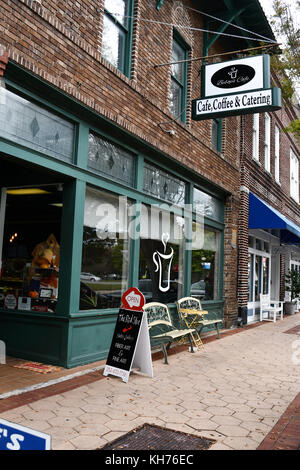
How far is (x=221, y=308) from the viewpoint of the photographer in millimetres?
10875

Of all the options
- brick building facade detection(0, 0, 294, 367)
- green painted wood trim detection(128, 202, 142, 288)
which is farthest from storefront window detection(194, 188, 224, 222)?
green painted wood trim detection(128, 202, 142, 288)

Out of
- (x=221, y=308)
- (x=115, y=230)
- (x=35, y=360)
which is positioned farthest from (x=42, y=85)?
(x=221, y=308)

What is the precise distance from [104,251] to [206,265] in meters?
4.21

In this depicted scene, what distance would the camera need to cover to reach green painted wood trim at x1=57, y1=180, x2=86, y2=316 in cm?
584

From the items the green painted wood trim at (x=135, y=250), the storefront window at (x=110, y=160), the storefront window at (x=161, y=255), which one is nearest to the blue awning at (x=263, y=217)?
the storefront window at (x=161, y=255)

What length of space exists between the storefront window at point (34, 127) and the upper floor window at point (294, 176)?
14917 millimetres

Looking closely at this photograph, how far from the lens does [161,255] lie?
27.2 feet

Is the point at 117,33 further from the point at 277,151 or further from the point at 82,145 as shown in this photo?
the point at 277,151

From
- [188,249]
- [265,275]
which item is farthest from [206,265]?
[265,275]

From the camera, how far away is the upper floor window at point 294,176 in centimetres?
1892

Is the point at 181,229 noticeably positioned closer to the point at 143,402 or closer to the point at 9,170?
the point at 9,170

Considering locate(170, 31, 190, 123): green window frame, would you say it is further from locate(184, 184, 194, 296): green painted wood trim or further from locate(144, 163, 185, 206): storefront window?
locate(184, 184, 194, 296): green painted wood trim

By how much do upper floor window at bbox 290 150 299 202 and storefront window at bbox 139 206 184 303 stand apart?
11.6 meters

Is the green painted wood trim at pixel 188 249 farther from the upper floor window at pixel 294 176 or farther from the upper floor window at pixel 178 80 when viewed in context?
the upper floor window at pixel 294 176
